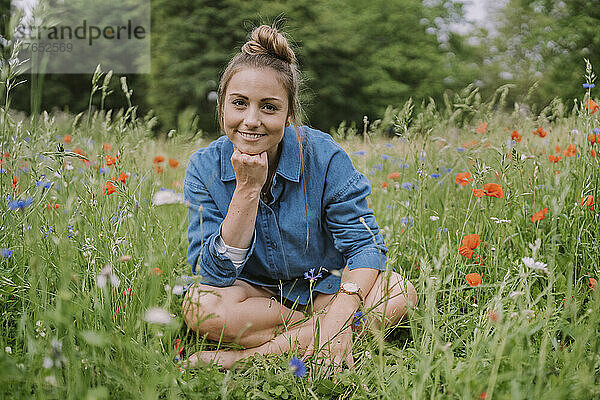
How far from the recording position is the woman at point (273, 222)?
1.69 m

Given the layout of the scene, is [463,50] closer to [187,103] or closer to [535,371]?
[187,103]

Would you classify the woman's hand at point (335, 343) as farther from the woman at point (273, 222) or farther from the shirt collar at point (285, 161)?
the shirt collar at point (285, 161)

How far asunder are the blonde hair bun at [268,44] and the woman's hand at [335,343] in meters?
0.89

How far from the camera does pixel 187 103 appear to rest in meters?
11.6

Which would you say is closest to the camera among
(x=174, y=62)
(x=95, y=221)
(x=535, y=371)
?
(x=535, y=371)

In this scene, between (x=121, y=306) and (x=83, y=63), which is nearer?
(x=121, y=306)

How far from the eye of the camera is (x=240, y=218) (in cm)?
167

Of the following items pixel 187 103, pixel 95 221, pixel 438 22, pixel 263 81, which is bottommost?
pixel 187 103

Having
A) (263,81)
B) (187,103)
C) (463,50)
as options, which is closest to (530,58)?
(463,50)

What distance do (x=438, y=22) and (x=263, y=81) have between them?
14.9 meters

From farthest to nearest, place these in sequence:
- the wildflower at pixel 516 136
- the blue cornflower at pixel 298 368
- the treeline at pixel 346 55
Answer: the treeline at pixel 346 55 < the wildflower at pixel 516 136 < the blue cornflower at pixel 298 368

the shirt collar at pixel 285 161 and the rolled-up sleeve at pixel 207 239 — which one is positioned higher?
A: the shirt collar at pixel 285 161

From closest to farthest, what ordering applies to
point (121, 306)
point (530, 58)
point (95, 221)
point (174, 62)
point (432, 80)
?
point (121, 306) → point (95, 221) → point (174, 62) → point (432, 80) → point (530, 58)

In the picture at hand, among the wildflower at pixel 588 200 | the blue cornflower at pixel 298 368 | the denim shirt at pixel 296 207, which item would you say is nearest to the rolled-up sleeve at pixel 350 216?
the denim shirt at pixel 296 207
